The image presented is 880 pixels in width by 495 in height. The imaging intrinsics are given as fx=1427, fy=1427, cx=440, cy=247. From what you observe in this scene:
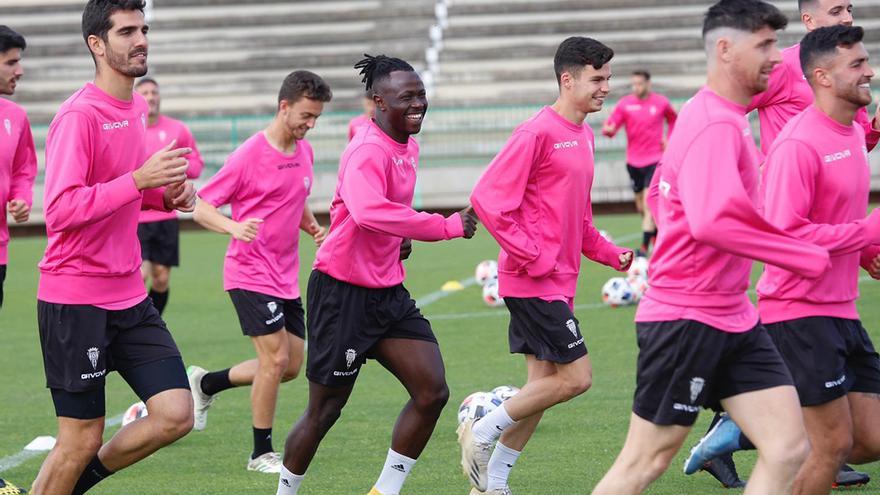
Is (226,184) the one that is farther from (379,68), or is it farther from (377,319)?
(377,319)

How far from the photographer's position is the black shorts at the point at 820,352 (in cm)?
555

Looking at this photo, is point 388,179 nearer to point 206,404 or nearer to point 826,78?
point 826,78

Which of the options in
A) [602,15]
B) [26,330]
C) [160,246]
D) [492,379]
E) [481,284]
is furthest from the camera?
[602,15]

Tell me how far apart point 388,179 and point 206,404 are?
296 cm

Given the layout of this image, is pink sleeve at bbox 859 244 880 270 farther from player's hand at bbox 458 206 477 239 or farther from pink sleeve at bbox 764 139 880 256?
player's hand at bbox 458 206 477 239

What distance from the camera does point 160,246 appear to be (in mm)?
12656

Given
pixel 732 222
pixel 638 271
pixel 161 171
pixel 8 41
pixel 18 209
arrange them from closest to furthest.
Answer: pixel 732 222 < pixel 161 171 < pixel 8 41 < pixel 18 209 < pixel 638 271

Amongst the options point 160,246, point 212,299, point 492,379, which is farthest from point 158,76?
point 492,379

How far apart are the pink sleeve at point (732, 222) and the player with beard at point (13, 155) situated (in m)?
4.50


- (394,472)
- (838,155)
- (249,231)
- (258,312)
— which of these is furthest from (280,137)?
(838,155)

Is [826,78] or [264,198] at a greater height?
[826,78]

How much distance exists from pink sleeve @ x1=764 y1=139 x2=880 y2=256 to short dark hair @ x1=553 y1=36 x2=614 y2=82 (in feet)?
5.97

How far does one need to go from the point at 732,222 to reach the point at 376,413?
16.5 feet

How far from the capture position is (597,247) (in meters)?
7.35
